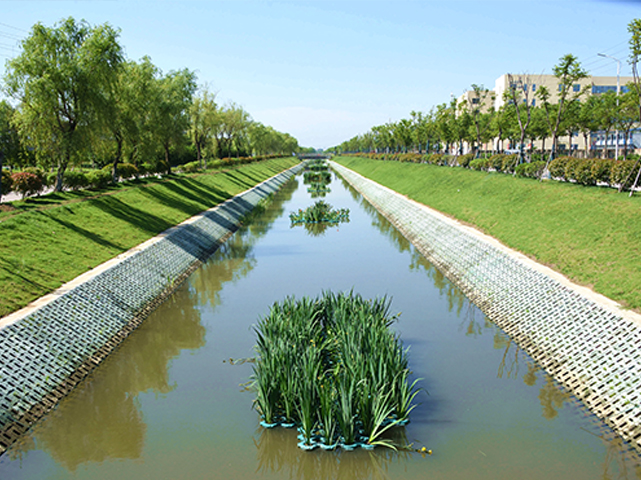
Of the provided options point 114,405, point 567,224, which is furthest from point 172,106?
point 114,405

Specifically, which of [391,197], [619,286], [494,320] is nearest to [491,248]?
[494,320]

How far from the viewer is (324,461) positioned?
26.3 feet

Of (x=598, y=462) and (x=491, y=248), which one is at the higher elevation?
(x=491, y=248)

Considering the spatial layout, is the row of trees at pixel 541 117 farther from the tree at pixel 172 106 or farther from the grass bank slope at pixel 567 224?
the tree at pixel 172 106

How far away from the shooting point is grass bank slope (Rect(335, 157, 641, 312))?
43.2 feet

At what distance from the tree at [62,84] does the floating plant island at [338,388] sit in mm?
19084

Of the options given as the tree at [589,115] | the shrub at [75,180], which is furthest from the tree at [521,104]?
the shrub at [75,180]

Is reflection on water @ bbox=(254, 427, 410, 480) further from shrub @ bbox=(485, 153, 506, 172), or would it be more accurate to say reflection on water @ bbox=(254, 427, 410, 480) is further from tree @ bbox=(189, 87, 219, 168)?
tree @ bbox=(189, 87, 219, 168)

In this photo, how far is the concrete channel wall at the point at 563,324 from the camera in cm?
920

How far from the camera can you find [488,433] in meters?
8.90

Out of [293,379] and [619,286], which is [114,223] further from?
[619,286]

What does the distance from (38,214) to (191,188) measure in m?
18.5

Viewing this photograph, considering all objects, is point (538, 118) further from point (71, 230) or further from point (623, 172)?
point (71, 230)

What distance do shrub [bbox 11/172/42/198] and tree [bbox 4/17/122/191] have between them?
155 centimetres
